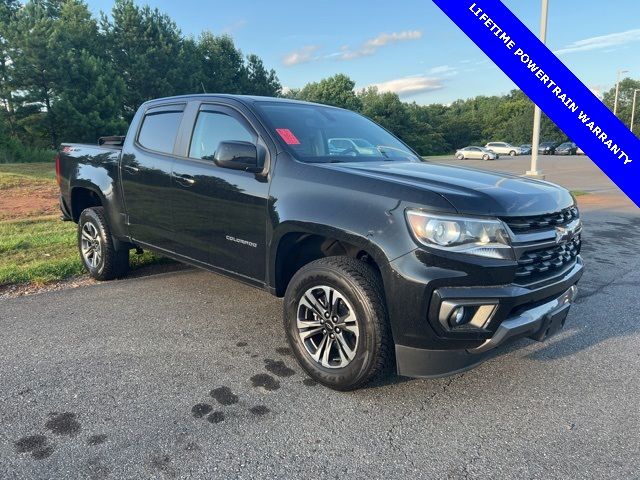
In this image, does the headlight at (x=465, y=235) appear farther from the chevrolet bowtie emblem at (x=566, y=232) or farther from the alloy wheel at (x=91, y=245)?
the alloy wheel at (x=91, y=245)

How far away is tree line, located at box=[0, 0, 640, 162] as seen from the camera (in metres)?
32.1

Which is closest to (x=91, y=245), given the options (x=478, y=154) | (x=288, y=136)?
(x=288, y=136)

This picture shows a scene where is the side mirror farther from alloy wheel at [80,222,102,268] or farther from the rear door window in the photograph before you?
alloy wheel at [80,222,102,268]

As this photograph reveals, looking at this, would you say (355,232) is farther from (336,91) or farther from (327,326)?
(336,91)

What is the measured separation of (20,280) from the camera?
208 inches

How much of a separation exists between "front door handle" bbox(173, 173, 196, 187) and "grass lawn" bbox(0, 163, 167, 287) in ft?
7.38

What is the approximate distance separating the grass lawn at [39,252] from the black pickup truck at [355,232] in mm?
1666

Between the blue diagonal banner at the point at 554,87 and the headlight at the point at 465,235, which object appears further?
the blue diagonal banner at the point at 554,87

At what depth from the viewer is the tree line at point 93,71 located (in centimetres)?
3209

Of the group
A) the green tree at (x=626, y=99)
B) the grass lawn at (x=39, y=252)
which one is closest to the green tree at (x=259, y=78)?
the grass lawn at (x=39, y=252)

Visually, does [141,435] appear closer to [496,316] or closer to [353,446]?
[353,446]

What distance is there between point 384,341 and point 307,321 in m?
0.61

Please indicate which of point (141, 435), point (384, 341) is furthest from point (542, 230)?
point (141, 435)

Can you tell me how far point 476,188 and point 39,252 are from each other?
19.0 ft
